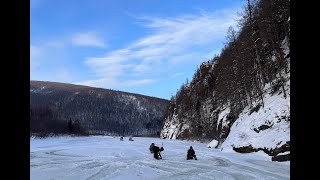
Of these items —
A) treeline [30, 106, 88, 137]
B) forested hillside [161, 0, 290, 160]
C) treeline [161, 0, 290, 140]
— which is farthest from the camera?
treeline [30, 106, 88, 137]

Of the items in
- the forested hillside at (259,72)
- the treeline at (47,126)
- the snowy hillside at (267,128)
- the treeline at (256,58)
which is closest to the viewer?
the snowy hillside at (267,128)

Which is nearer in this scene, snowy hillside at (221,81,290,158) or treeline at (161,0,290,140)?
snowy hillside at (221,81,290,158)

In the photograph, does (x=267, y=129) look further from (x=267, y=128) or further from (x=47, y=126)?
(x=47, y=126)

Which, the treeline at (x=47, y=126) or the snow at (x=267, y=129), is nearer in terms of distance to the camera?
the snow at (x=267, y=129)

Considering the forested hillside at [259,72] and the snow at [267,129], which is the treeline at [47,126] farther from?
the snow at [267,129]

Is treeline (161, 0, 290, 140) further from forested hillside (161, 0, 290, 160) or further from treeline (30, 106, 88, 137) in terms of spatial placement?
treeline (30, 106, 88, 137)

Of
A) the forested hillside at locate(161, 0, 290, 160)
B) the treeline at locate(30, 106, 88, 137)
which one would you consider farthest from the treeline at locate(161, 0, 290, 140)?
the treeline at locate(30, 106, 88, 137)

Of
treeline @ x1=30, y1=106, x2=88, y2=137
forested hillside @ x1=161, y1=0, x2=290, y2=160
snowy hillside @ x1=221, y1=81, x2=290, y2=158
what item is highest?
forested hillside @ x1=161, y1=0, x2=290, y2=160

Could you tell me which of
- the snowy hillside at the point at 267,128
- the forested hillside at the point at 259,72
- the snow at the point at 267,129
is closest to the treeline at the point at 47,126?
the forested hillside at the point at 259,72

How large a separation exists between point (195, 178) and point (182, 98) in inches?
4711

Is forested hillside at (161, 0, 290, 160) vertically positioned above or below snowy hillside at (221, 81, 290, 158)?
above
